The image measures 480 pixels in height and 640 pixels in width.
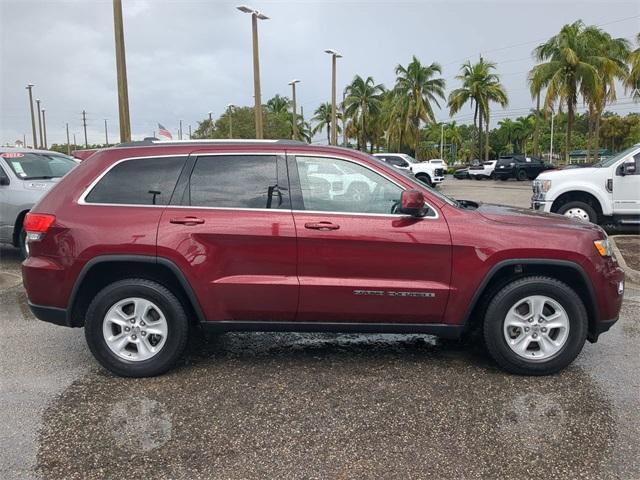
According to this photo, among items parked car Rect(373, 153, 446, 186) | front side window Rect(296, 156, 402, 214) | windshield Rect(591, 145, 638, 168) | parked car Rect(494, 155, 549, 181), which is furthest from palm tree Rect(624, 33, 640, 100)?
front side window Rect(296, 156, 402, 214)

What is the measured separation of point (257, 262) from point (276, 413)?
1049mm

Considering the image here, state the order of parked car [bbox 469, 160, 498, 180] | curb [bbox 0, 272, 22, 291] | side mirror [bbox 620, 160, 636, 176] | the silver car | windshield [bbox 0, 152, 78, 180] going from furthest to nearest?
1. parked car [bbox 469, 160, 498, 180]
2. side mirror [bbox 620, 160, 636, 176]
3. windshield [bbox 0, 152, 78, 180]
4. the silver car
5. curb [bbox 0, 272, 22, 291]

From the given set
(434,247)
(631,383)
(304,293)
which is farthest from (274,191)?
(631,383)

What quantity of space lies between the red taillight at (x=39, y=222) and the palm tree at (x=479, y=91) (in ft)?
143

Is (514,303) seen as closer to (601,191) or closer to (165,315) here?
(165,315)

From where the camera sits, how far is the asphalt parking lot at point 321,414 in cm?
285

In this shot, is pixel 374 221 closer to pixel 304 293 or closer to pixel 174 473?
pixel 304 293

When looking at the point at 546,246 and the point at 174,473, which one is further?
the point at 546,246

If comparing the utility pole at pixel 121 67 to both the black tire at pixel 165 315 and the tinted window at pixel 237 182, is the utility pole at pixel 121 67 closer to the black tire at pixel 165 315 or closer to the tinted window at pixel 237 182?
the tinted window at pixel 237 182

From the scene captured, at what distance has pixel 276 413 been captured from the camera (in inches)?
134

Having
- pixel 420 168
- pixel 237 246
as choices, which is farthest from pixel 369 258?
pixel 420 168

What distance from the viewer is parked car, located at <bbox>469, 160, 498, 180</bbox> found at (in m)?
36.3

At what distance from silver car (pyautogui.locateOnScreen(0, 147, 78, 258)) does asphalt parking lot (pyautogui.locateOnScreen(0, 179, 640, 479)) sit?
3.79 meters

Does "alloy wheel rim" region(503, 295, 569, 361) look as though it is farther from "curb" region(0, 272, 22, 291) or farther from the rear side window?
"curb" region(0, 272, 22, 291)
